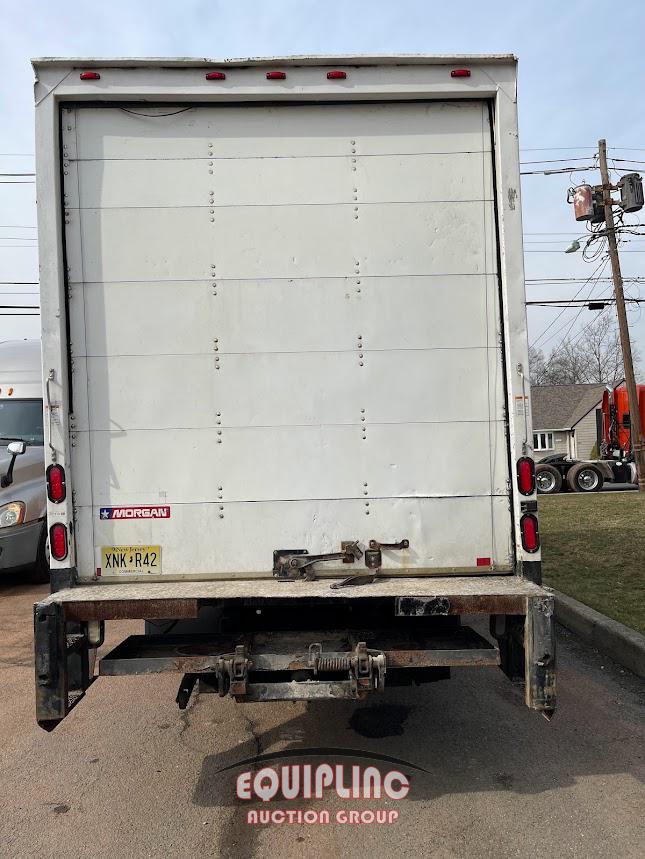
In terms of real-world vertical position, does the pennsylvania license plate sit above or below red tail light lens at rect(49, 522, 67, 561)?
below

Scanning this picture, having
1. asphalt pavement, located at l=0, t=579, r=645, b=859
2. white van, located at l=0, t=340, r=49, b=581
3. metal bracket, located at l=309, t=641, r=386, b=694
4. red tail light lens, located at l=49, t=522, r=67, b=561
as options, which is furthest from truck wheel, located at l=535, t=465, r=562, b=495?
red tail light lens, located at l=49, t=522, r=67, b=561

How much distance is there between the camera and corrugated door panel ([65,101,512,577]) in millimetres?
3857

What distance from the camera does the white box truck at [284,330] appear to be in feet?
12.6

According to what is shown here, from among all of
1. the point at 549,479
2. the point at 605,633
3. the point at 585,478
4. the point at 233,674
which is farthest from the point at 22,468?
the point at 585,478

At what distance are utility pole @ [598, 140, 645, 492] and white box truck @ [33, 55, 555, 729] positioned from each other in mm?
20398

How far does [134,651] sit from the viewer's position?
384 cm

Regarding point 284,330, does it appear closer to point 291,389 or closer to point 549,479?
point 291,389

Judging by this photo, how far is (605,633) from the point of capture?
6082 mm

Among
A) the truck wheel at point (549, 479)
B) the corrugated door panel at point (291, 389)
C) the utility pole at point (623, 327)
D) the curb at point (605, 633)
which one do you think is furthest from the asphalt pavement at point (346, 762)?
the truck wheel at point (549, 479)

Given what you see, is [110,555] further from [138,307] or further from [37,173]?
[37,173]

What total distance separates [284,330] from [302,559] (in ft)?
4.09

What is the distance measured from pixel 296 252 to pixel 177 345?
83cm

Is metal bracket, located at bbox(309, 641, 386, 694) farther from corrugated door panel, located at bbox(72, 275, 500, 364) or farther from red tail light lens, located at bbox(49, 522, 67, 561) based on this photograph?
corrugated door panel, located at bbox(72, 275, 500, 364)

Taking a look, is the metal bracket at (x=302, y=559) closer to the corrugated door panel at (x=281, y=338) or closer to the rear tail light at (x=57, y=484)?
the corrugated door panel at (x=281, y=338)
